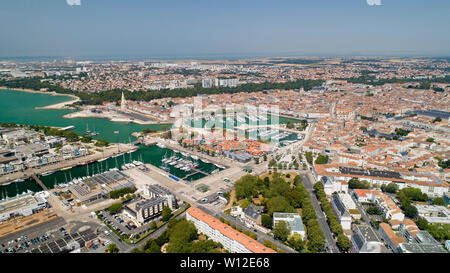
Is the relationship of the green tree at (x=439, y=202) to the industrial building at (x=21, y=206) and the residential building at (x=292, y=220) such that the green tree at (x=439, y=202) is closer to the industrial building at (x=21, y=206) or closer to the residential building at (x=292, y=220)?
the residential building at (x=292, y=220)

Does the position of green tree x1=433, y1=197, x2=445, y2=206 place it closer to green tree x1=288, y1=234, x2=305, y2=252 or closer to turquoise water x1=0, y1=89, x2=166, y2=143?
green tree x1=288, y1=234, x2=305, y2=252

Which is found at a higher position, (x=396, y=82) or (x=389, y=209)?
(x=396, y=82)

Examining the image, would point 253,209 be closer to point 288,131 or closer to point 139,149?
point 139,149

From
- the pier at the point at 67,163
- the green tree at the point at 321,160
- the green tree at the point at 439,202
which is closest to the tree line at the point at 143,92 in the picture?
the pier at the point at 67,163

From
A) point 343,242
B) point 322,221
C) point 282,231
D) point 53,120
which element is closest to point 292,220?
point 282,231

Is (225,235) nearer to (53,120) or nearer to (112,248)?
(112,248)
